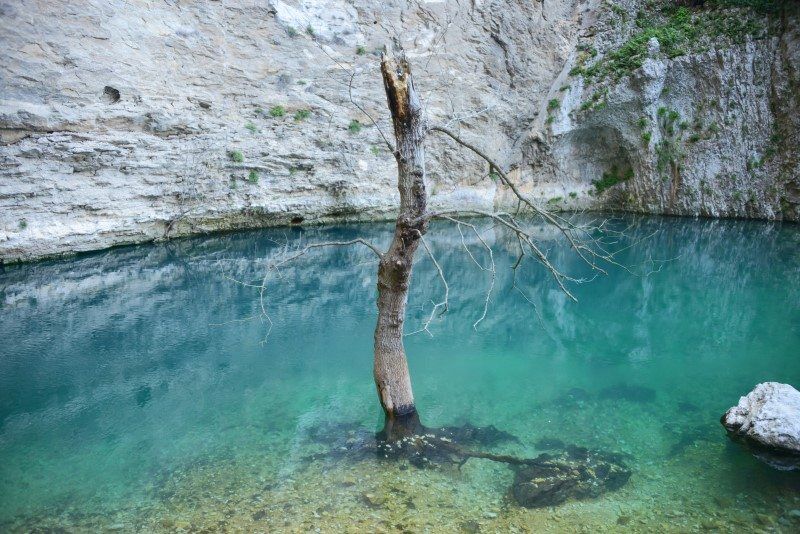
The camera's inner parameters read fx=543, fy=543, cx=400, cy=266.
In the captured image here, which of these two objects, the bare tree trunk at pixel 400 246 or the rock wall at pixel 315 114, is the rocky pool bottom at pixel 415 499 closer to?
the bare tree trunk at pixel 400 246

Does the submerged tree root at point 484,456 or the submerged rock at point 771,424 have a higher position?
the submerged rock at point 771,424

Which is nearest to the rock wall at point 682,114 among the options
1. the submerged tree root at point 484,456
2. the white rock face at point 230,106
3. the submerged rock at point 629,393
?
the white rock face at point 230,106

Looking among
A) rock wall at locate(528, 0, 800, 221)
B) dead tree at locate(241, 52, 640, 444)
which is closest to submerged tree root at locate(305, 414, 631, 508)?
dead tree at locate(241, 52, 640, 444)

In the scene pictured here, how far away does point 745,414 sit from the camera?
593cm

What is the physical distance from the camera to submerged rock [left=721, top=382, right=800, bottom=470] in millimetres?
5367

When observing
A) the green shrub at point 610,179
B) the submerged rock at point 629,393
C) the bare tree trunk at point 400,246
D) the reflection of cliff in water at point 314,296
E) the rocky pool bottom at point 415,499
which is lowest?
the rocky pool bottom at point 415,499

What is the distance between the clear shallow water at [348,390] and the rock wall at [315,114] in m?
3.44

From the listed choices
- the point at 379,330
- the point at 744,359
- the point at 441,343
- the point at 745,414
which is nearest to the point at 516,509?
the point at 379,330

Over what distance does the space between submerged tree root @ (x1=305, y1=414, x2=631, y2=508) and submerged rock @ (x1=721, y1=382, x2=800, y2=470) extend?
1.35 metres

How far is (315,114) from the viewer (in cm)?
2112

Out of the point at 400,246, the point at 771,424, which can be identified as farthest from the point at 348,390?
the point at 771,424

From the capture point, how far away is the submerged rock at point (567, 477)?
5078 millimetres

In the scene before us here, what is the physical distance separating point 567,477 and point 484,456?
0.87 meters

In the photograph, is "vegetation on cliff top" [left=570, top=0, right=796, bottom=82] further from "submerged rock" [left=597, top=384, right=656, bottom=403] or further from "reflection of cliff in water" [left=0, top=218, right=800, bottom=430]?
"submerged rock" [left=597, top=384, right=656, bottom=403]
